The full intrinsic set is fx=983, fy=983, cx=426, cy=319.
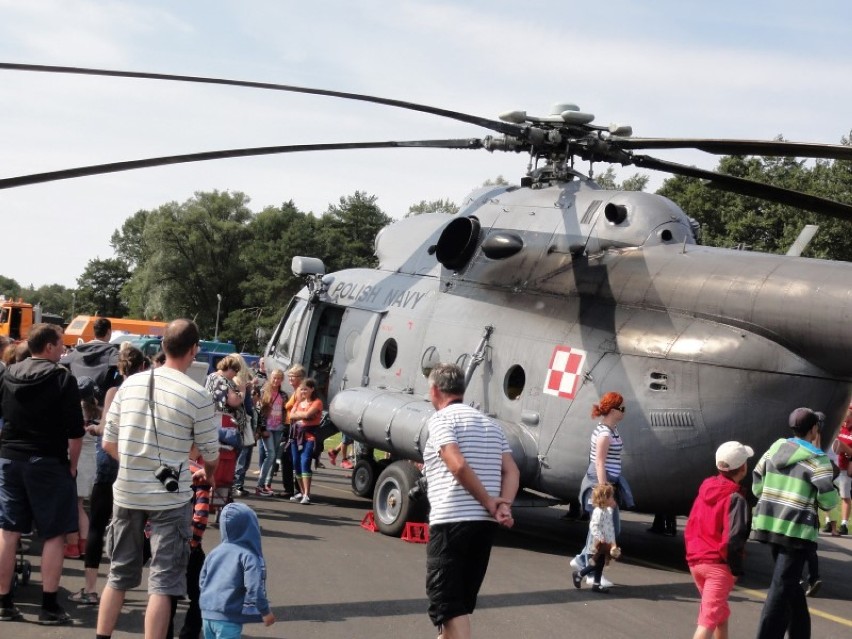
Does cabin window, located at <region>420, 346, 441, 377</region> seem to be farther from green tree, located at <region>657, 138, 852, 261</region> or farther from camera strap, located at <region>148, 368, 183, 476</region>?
green tree, located at <region>657, 138, 852, 261</region>

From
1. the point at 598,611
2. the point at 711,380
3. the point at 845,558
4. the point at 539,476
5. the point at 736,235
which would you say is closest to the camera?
the point at 598,611

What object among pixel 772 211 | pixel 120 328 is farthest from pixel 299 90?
pixel 120 328

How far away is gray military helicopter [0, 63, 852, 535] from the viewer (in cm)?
895

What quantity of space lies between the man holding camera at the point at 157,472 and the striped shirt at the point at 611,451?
4.22m

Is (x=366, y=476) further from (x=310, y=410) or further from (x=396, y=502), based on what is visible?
(x=396, y=502)

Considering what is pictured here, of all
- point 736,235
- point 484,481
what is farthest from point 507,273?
point 736,235

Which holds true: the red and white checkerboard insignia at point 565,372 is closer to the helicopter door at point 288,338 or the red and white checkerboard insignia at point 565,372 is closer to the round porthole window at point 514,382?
the round porthole window at point 514,382

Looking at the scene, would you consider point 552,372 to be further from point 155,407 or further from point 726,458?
point 155,407

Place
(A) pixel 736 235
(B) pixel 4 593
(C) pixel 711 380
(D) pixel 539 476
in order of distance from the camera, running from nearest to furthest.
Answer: (B) pixel 4 593 < (C) pixel 711 380 < (D) pixel 539 476 < (A) pixel 736 235

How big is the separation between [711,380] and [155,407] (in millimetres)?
5578

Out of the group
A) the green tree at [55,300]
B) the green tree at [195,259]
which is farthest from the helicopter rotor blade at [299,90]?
the green tree at [55,300]

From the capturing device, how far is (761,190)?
974 centimetres

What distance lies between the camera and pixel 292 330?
15.6 meters

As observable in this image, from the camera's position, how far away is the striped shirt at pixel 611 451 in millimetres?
8758
